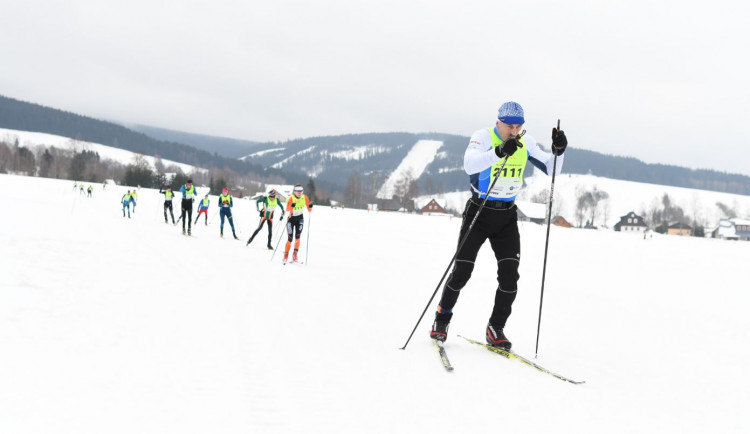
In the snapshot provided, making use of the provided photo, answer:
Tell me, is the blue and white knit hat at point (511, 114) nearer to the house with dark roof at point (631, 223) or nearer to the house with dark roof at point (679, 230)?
the house with dark roof at point (679, 230)

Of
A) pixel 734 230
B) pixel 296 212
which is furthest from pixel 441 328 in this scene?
pixel 734 230

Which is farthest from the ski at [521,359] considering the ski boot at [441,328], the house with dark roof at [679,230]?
the house with dark roof at [679,230]

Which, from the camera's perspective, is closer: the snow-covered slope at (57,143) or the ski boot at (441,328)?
the ski boot at (441,328)

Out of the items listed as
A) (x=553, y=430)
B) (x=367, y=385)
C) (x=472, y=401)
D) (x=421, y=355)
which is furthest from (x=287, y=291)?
(x=553, y=430)

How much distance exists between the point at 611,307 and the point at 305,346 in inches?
269

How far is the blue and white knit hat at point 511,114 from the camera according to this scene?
4195mm

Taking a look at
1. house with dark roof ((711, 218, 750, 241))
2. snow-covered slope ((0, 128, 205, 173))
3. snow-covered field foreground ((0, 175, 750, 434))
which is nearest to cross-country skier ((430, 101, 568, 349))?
snow-covered field foreground ((0, 175, 750, 434))

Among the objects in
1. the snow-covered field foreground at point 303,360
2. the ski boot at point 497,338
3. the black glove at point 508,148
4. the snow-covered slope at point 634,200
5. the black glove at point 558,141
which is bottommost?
the snow-covered field foreground at point 303,360

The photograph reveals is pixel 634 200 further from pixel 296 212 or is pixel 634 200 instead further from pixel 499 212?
pixel 499 212

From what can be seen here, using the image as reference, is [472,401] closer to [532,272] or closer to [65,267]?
[65,267]

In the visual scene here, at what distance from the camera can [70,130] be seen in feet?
647

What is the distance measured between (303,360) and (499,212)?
2.17 m

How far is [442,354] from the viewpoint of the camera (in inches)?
161

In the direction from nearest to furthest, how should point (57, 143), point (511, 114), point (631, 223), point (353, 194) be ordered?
point (511, 114), point (631, 223), point (353, 194), point (57, 143)
